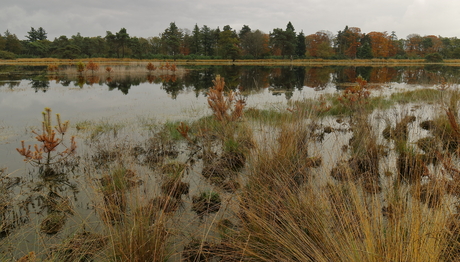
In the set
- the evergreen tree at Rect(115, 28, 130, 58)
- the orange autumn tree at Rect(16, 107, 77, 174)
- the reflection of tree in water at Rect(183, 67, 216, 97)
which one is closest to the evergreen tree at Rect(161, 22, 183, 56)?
the evergreen tree at Rect(115, 28, 130, 58)

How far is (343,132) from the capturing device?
6246 millimetres

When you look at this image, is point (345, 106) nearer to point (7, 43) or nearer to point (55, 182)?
point (55, 182)

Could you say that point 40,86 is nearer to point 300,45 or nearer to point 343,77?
point 343,77

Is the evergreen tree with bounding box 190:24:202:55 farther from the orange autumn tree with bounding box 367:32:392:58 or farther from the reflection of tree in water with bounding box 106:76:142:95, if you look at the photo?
the reflection of tree in water with bounding box 106:76:142:95

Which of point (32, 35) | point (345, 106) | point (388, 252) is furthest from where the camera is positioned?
point (32, 35)

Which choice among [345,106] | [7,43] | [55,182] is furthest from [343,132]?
[7,43]

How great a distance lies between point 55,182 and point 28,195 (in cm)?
47

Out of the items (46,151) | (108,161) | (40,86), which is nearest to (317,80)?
(40,86)

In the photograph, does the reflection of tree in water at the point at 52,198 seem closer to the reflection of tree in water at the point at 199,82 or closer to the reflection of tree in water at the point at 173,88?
the reflection of tree in water at the point at 173,88

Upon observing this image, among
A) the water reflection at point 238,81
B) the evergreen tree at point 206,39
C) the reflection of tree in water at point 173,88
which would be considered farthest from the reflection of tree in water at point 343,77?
the evergreen tree at point 206,39

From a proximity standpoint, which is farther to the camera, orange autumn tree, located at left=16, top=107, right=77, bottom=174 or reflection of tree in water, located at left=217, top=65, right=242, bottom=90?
reflection of tree in water, located at left=217, top=65, right=242, bottom=90

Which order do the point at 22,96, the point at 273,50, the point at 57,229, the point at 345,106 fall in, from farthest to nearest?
the point at 273,50
the point at 22,96
the point at 345,106
the point at 57,229

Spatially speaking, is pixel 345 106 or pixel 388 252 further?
pixel 345 106

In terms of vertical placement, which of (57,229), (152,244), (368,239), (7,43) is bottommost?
(57,229)
